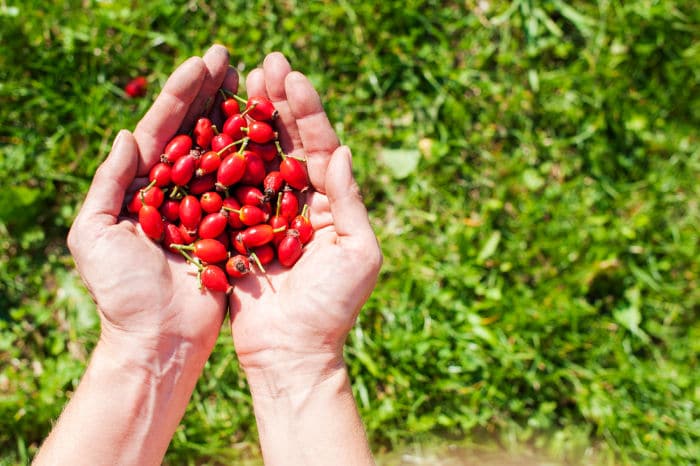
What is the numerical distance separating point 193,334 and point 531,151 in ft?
9.53

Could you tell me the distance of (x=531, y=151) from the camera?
4.87 m

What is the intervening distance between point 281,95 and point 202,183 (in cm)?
64

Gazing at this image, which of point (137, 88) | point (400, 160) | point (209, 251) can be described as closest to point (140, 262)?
point (209, 251)

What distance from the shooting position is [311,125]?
11.1 feet

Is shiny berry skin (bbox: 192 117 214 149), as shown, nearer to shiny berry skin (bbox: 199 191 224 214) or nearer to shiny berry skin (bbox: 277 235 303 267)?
shiny berry skin (bbox: 199 191 224 214)

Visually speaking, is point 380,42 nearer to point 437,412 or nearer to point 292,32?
point 292,32

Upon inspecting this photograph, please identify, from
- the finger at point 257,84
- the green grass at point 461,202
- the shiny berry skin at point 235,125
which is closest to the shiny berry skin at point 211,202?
the shiny berry skin at point 235,125

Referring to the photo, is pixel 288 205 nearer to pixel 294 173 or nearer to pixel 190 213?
pixel 294 173

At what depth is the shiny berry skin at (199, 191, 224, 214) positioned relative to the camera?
3.40m

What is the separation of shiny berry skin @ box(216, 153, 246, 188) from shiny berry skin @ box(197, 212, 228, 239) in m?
0.17

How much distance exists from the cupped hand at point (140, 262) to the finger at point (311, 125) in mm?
491

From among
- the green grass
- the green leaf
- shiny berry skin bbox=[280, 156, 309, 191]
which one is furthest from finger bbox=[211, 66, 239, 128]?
the green leaf

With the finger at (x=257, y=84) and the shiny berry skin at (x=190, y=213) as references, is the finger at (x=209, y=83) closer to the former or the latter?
the finger at (x=257, y=84)

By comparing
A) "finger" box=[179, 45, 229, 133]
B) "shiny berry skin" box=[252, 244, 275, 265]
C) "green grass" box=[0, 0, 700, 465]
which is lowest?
"green grass" box=[0, 0, 700, 465]
